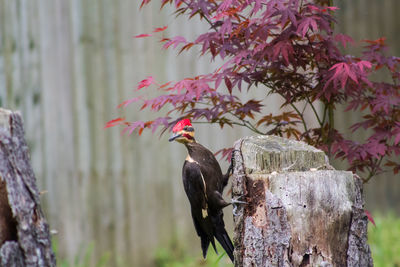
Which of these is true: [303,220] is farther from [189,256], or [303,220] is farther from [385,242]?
[385,242]

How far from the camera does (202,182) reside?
9.39ft

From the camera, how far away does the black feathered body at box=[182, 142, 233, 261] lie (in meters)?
2.86

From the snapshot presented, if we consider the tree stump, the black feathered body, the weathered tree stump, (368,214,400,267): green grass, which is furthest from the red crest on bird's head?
(368,214,400,267): green grass

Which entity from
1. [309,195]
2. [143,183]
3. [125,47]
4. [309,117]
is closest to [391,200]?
[309,117]

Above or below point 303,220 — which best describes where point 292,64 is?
above

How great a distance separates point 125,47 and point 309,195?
2566mm

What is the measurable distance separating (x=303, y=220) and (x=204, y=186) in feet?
2.44

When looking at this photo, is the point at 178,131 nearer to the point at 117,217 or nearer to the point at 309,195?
the point at 309,195

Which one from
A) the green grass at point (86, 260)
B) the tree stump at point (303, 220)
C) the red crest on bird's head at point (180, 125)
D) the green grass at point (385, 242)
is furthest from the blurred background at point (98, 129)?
the tree stump at point (303, 220)

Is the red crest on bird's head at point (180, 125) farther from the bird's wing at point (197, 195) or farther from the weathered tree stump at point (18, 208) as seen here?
the weathered tree stump at point (18, 208)

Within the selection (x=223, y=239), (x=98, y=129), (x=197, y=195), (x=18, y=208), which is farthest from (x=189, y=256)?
(x=18, y=208)

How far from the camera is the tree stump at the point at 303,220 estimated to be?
7.34 ft

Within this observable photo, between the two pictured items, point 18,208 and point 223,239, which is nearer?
point 18,208

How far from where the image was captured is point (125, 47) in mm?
4449
